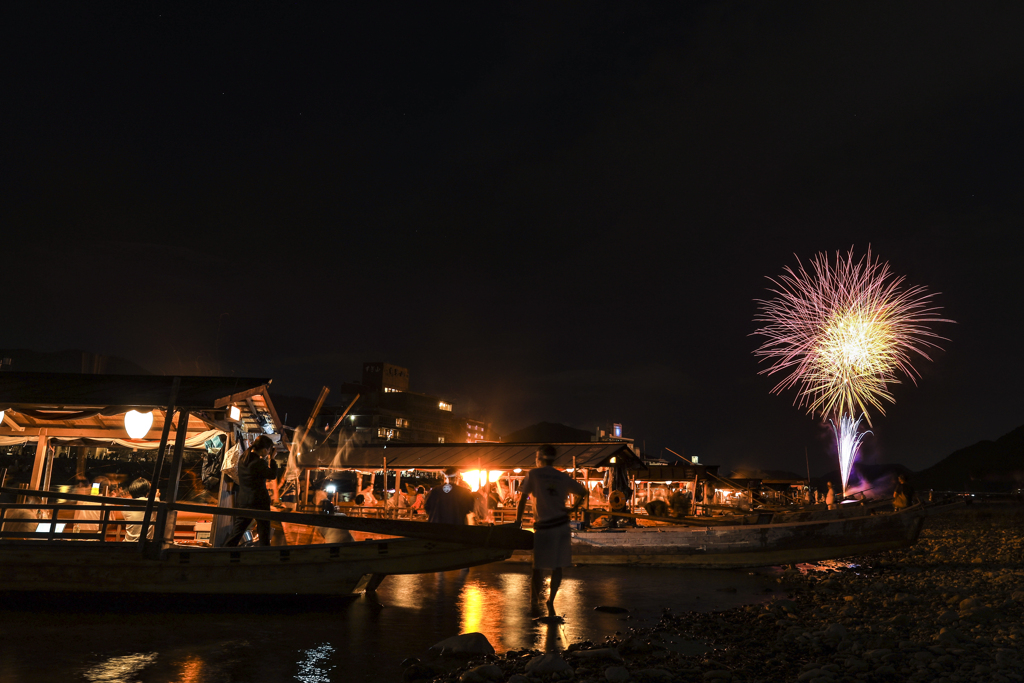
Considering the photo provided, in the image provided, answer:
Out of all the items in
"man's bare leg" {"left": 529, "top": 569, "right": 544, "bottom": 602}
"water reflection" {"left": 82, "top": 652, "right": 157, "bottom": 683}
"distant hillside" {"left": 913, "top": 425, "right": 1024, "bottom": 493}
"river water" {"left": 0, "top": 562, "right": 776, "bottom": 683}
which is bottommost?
"river water" {"left": 0, "top": 562, "right": 776, "bottom": 683}

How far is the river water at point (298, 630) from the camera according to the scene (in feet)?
14.8

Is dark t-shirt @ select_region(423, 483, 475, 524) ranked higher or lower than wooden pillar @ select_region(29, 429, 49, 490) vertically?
lower

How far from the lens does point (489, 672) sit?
4297 mm

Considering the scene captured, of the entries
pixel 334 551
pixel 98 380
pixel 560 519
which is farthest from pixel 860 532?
pixel 98 380

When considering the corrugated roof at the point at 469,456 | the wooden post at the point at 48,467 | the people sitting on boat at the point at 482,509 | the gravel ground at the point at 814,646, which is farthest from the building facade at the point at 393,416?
the gravel ground at the point at 814,646

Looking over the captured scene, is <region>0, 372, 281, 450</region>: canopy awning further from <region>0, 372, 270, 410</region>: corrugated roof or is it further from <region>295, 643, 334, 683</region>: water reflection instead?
<region>295, 643, 334, 683</region>: water reflection

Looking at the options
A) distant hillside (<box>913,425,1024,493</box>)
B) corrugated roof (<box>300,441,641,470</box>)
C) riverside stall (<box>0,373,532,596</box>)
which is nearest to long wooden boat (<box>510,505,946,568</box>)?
corrugated roof (<box>300,441,641,470</box>)

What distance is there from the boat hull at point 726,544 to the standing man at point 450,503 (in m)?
4.50

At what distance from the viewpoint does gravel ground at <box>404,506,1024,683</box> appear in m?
4.44

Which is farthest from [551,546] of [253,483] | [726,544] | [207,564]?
[726,544]

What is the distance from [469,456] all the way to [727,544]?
37.8 feet

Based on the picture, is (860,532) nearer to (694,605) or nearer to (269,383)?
(694,605)

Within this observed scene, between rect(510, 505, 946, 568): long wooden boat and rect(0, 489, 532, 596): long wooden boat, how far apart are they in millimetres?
6966

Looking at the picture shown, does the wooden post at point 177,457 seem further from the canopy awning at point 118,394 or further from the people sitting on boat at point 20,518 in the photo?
the people sitting on boat at point 20,518
